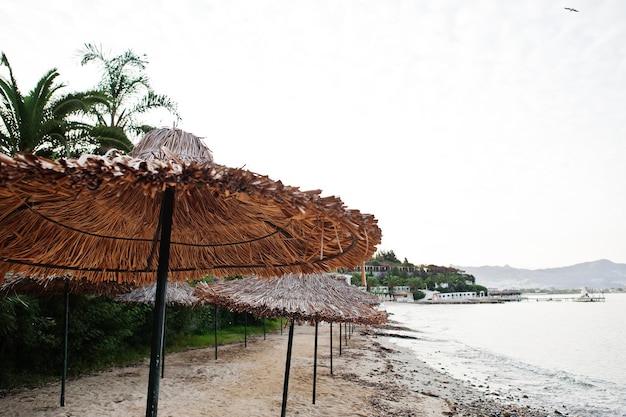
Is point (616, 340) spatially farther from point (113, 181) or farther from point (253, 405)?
point (113, 181)

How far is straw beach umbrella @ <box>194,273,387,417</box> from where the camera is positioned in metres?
6.20

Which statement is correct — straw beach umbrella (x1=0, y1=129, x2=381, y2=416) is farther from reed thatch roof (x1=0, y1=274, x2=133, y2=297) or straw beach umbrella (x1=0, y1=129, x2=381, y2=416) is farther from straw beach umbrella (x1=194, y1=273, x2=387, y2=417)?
reed thatch roof (x1=0, y1=274, x2=133, y2=297)

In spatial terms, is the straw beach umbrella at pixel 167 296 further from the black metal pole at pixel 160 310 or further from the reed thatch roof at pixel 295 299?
the black metal pole at pixel 160 310

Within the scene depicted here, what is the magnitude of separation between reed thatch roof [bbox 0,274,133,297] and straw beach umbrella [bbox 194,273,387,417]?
6.16ft

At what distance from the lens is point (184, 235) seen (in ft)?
9.45

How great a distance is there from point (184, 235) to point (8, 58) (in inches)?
367

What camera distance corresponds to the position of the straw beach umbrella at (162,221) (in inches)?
57.3

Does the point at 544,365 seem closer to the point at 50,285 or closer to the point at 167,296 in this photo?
the point at 167,296

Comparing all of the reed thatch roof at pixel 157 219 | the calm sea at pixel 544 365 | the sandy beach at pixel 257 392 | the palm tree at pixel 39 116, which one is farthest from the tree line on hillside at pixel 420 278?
the reed thatch roof at pixel 157 219

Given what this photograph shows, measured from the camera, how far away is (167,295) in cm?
1090

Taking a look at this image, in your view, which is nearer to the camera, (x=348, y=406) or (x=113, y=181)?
(x=113, y=181)

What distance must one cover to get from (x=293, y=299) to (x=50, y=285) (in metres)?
3.98

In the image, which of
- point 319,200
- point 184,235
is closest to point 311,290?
point 184,235

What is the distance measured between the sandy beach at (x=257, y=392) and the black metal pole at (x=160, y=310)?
222 inches
